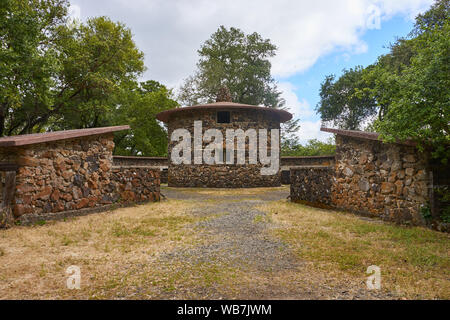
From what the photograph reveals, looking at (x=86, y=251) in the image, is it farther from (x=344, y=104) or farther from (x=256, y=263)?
(x=344, y=104)

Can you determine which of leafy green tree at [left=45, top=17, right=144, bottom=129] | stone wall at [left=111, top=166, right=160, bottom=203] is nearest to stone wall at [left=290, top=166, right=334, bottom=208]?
stone wall at [left=111, top=166, right=160, bottom=203]

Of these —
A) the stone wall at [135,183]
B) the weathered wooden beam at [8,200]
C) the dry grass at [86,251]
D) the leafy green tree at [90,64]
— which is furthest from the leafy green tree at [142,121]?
the dry grass at [86,251]

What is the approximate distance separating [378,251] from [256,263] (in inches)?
78.5

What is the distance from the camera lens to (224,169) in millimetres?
16219

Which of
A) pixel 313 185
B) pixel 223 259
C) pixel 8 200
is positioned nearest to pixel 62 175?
pixel 8 200

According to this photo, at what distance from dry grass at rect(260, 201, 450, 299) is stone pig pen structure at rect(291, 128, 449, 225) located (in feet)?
1.89

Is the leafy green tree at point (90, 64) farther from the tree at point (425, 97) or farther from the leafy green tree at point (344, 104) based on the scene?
the leafy green tree at point (344, 104)

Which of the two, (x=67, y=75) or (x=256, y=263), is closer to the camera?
(x=256, y=263)

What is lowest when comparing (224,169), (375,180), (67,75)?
(375,180)

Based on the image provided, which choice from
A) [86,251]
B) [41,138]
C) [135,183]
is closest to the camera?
[86,251]

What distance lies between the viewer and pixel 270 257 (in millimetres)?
3934

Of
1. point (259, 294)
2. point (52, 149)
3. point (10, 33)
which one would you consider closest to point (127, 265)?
point (259, 294)

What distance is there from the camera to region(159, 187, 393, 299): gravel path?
2.78 metres

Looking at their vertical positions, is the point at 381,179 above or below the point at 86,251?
above
